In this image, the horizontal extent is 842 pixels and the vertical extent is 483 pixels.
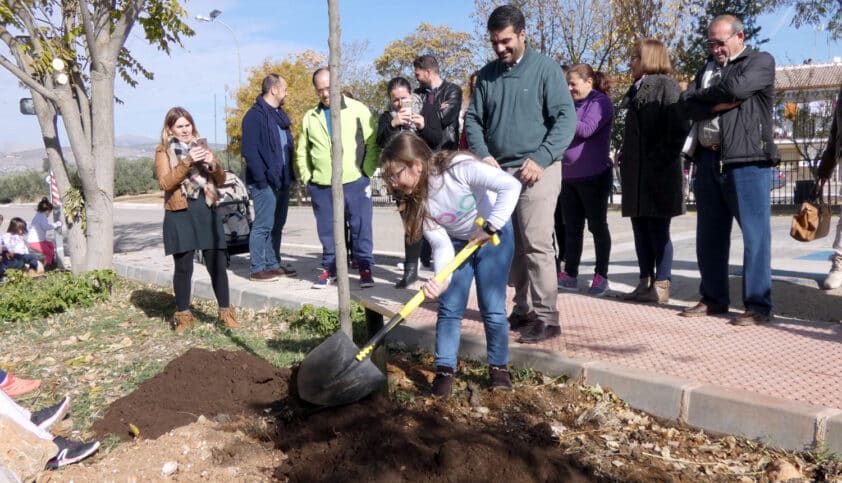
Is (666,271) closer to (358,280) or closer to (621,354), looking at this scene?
(621,354)

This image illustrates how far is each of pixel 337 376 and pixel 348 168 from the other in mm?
3552

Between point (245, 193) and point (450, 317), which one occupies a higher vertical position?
point (245, 193)

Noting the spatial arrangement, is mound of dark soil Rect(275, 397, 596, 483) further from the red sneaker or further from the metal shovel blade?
the red sneaker

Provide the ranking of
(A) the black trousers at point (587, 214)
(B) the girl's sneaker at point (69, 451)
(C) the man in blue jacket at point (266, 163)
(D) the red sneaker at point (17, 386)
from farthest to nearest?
(C) the man in blue jacket at point (266, 163)
(A) the black trousers at point (587, 214)
(D) the red sneaker at point (17, 386)
(B) the girl's sneaker at point (69, 451)

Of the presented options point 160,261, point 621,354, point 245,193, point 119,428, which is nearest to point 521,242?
point 621,354

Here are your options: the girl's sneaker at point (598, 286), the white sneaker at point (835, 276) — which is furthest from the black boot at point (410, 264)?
the white sneaker at point (835, 276)

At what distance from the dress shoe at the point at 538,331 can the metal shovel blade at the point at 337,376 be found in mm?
1323

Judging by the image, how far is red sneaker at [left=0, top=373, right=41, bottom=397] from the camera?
405 cm

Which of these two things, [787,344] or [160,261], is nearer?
[787,344]

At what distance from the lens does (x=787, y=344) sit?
3990 mm

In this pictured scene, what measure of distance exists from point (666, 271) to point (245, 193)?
537 cm

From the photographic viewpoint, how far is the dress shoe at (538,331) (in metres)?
4.31

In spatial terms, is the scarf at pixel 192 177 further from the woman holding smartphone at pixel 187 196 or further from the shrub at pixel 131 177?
the shrub at pixel 131 177

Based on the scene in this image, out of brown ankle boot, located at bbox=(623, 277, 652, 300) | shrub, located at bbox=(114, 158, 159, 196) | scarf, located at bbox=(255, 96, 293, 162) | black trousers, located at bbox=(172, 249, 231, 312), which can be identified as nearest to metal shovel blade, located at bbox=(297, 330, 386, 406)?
black trousers, located at bbox=(172, 249, 231, 312)
